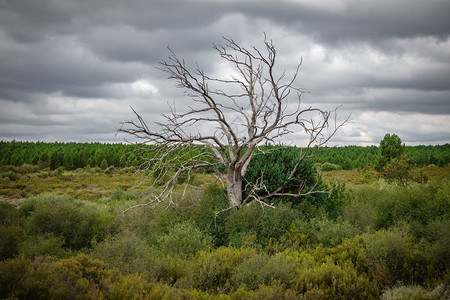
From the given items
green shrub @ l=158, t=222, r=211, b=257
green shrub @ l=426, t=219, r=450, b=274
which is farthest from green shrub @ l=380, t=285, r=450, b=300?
green shrub @ l=158, t=222, r=211, b=257

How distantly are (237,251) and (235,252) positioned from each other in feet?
0.71

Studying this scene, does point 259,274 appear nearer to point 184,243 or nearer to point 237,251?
point 237,251

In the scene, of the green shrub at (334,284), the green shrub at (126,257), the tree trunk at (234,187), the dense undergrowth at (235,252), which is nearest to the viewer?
the dense undergrowth at (235,252)

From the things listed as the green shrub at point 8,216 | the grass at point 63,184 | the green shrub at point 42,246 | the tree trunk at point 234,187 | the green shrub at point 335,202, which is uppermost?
the tree trunk at point 234,187

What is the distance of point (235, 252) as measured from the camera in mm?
7402

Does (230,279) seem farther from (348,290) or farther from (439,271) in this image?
(439,271)

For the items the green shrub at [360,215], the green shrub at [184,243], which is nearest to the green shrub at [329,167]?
the green shrub at [360,215]

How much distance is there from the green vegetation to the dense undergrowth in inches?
1.1

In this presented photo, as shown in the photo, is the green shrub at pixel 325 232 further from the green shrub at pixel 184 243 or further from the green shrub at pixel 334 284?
the green shrub at pixel 184 243

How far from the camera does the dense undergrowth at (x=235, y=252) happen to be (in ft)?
17.0

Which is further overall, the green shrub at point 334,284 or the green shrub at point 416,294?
the green shrub at point 334,284

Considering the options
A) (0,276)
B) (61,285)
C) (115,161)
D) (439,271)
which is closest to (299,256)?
(439,271)

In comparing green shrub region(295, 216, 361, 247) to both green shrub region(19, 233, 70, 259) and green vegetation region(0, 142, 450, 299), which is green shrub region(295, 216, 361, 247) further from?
green shrub region(19, 233, 70, 259)

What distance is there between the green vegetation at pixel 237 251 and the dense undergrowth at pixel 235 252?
0.09ft
